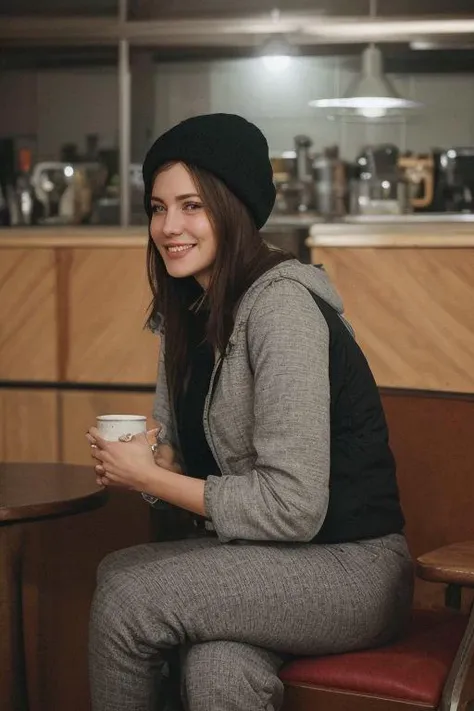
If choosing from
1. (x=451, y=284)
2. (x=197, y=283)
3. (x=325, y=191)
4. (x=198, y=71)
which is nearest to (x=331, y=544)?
(x=197, y=283)

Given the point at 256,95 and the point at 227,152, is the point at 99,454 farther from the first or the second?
the point at 256,95

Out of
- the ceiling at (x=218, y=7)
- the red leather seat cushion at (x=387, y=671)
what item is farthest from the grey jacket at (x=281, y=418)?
the ceiling at (x=218, y=7)

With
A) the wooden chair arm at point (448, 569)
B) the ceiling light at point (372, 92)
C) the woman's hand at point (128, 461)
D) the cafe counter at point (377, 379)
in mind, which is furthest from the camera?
the ceiling light at point (372, 92)

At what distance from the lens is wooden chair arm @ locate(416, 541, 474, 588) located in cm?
180

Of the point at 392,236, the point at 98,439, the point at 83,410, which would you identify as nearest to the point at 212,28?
the point at 83,410

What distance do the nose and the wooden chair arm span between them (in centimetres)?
69

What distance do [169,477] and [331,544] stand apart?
0.29 m

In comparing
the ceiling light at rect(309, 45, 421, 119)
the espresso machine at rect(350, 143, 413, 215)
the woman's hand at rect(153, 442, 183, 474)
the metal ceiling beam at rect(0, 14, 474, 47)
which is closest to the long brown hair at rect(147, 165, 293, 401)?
the woman's hand at rect(153, 442, 183, 474)

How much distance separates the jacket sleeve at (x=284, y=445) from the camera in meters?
1.86

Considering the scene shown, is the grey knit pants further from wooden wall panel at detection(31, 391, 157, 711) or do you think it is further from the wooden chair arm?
wooden wall panel at detection(31, 391, 157, 711)

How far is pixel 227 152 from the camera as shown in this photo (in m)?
2.01

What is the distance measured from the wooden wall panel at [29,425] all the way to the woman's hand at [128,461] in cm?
207

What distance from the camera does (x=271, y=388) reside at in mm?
1879

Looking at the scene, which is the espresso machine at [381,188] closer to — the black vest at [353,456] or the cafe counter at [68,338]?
the cafe counter at [68,338]
